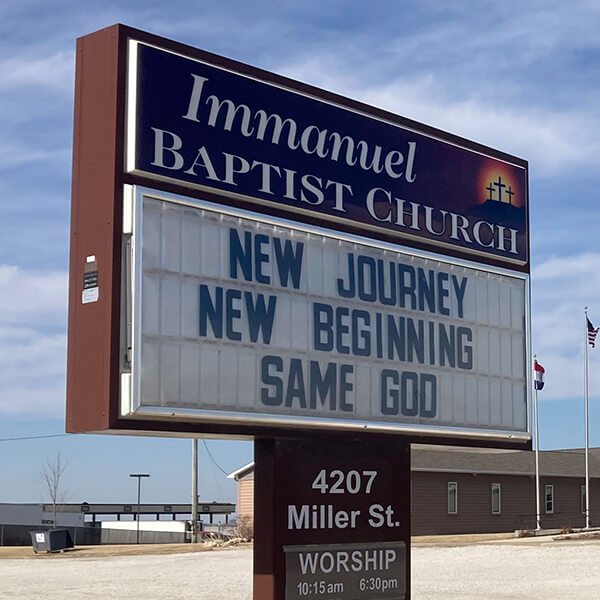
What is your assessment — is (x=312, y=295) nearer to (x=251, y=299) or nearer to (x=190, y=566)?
(x=251, y=299)

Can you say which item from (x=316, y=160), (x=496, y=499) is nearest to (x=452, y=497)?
(x=496, y=499)

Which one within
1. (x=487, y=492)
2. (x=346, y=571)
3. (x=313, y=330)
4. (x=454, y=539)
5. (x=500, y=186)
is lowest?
(x=454, y=539)

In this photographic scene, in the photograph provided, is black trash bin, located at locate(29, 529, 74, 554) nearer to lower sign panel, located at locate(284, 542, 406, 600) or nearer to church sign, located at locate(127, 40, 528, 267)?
church sign, located at locate(127, 40, 528, 267)

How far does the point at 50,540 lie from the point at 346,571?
3434cm

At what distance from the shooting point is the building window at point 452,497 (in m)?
48.4

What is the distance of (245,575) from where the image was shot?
29062 mm

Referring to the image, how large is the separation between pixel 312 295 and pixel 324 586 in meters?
3.02

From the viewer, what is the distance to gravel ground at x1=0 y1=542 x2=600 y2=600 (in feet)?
80.6

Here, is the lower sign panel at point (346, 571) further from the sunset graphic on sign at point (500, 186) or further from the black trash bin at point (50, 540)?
the black trash bin at point (50, 540)

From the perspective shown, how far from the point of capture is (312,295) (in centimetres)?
1126

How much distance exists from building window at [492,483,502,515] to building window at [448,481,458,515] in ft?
8.50

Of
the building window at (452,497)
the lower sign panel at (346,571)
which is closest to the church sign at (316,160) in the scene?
the lower sign panel at (346,571)

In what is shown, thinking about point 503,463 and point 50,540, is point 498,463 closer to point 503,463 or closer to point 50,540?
point 503,463

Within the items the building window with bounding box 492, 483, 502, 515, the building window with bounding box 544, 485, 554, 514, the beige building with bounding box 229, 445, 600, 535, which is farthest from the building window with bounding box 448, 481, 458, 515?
the building window with bounding box 544, 485, 554, 514
